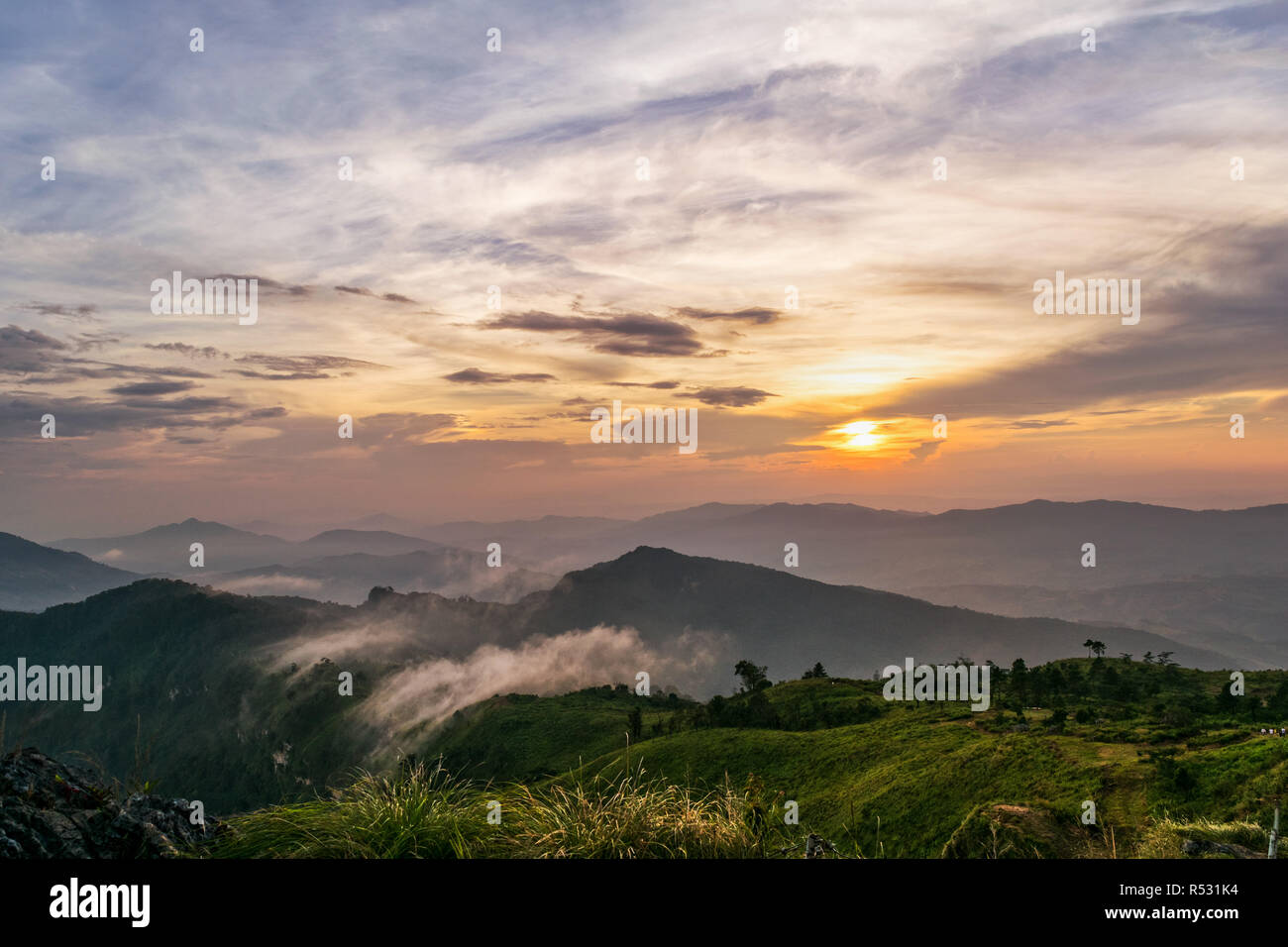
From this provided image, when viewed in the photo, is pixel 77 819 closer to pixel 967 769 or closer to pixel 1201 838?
pixel 1201 838

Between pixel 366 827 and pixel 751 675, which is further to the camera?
pixel 751 675

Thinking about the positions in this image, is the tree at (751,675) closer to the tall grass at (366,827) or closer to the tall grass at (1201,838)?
the tall grass at (1201,838)

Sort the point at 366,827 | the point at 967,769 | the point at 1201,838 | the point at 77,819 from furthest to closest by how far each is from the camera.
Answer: the point at 967,769 → the point at 1201,838 → the point at 77,819 → the point at 366,827

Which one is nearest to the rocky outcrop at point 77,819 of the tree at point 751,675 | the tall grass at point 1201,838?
the tall grass at point 1201,838

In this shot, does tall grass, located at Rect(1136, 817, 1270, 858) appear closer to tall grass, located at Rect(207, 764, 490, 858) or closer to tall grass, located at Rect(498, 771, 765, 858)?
tall grass, located at Rect(498, 771, 765, 858)

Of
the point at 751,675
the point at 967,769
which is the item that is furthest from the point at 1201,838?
the point at 751,675
